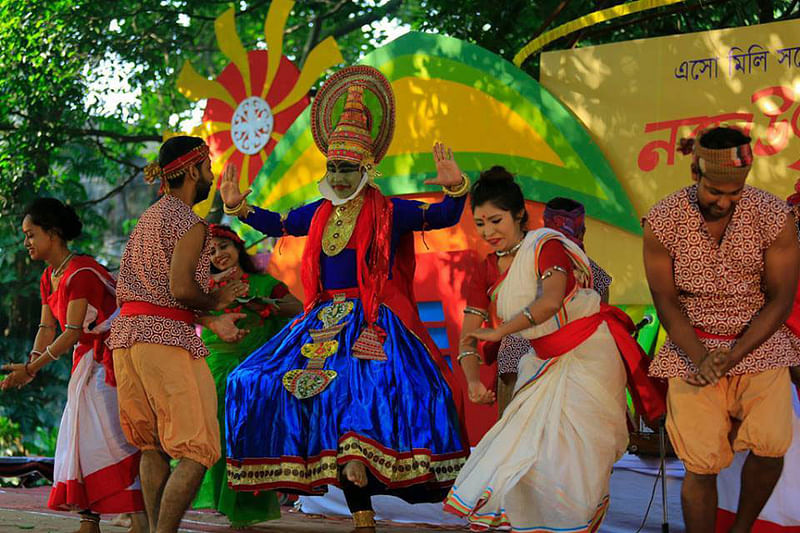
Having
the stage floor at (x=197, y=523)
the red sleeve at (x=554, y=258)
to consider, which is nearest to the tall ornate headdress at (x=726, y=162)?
the red sleeve at (x=554, y=258)

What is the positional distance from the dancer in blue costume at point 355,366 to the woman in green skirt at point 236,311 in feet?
2.64

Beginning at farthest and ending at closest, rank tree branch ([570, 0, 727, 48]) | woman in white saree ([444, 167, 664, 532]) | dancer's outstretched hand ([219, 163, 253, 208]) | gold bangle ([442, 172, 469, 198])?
1. tree branch ([570, 0, 727, 48])
2. dancer's outstretched hand ([219, 163, 253, 208])
3. gold bangle ([442, 172, 469, 198])
4. woman in white saree ([444, 167, 664, 532])

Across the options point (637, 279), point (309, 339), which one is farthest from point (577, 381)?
point (637, 279)

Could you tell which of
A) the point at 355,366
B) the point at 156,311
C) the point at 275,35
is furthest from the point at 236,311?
the point at 275,35

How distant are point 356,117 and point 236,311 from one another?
165 cm

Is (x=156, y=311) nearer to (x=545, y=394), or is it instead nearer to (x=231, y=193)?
(x=231, y=193)

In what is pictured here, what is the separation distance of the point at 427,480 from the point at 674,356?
5.30 feet

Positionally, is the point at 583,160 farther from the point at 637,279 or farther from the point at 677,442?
the point at 677,442

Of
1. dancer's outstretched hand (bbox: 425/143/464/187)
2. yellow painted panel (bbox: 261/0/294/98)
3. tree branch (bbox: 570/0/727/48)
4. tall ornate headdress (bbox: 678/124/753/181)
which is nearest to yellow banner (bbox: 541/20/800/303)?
tree branch (bbox: 570/0/727/48)

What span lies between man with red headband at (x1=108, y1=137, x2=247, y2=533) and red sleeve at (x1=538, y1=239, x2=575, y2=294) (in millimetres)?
→ 1414

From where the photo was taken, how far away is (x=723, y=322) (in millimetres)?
4148

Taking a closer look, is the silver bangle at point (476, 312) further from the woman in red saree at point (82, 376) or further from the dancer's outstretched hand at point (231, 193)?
the woman in red saree at point (82, 376)

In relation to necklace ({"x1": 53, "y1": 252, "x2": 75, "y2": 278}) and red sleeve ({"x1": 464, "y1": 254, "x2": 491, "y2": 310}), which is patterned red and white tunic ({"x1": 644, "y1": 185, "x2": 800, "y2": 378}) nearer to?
red sleeve ({"x1": 464, "y1": 254, "x2": 491, "y2": 310})

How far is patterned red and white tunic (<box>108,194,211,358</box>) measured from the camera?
4922mm
